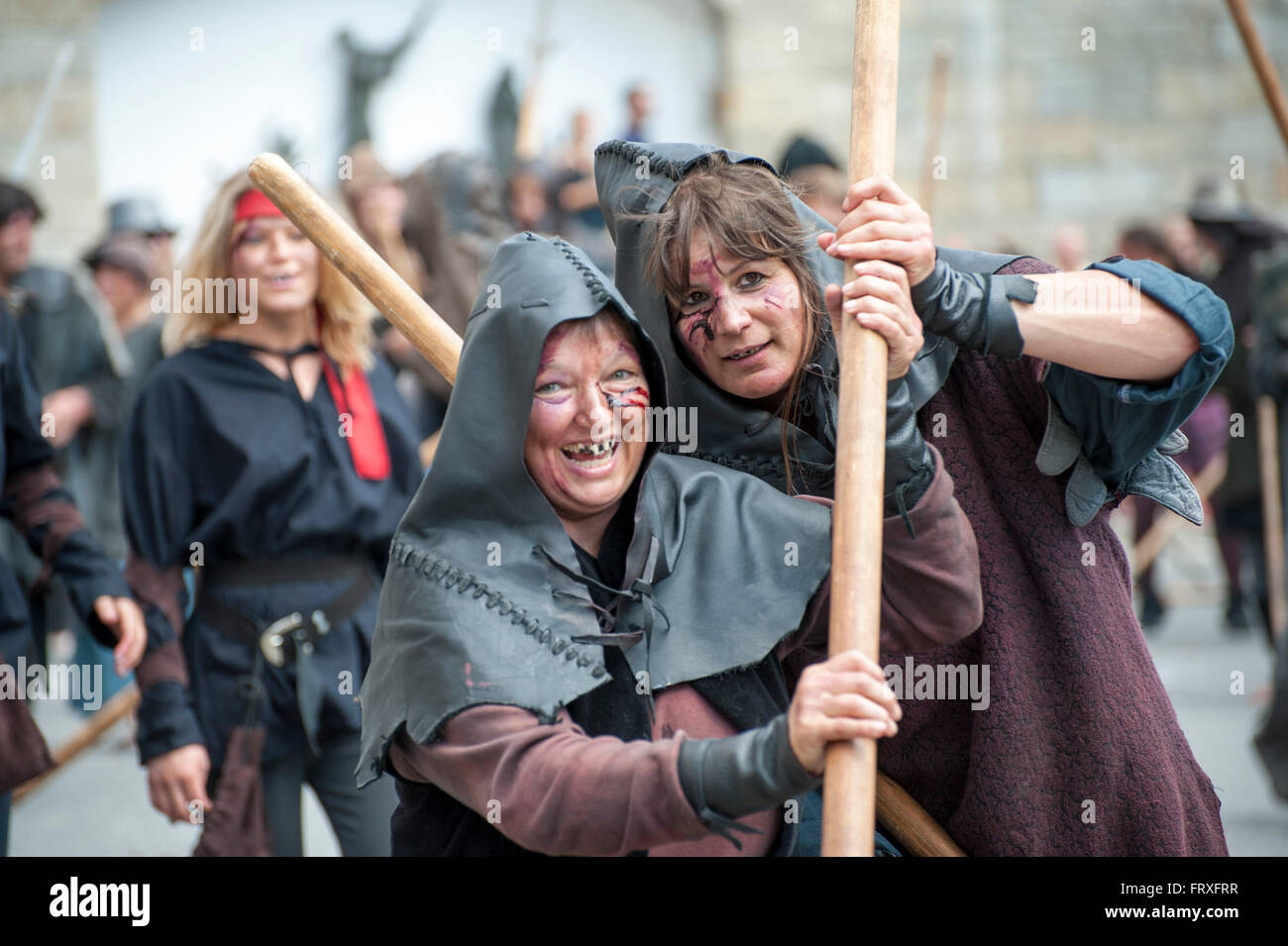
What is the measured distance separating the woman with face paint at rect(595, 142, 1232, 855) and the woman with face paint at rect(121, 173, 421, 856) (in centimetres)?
144

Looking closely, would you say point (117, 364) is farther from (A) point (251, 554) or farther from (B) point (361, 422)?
(A) point (251, 554)

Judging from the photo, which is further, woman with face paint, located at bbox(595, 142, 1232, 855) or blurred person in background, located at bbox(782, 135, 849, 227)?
blurred person in background, located at bbox(782, 135, 849, 227)

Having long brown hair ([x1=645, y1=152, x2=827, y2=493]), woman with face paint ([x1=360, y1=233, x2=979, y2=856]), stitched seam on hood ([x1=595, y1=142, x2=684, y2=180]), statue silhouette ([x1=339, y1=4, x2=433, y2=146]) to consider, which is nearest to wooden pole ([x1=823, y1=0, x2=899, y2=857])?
woman with face paint ([x1=360, y1=233, x2=979, y2=856])

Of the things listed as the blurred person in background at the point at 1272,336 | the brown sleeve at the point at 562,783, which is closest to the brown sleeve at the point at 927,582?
the brown sleeve at the point at 562,783

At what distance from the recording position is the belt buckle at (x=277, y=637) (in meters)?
3.75

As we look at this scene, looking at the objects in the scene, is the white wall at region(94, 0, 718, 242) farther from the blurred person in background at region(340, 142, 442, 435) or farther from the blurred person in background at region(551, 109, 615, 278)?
the blurred person in background at region(340, 142, 442, 435)

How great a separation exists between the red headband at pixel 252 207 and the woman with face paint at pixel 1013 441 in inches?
61.3

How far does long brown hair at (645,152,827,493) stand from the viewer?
252 centimetres

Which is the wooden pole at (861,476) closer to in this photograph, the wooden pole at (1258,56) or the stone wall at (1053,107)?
the wooden pole at (1258,56)

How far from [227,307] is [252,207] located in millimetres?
258

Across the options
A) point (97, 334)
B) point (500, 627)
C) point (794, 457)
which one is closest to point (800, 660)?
point (794, 457)

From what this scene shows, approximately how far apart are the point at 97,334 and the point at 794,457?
5236 millimetres

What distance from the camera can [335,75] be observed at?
53.1 feet
